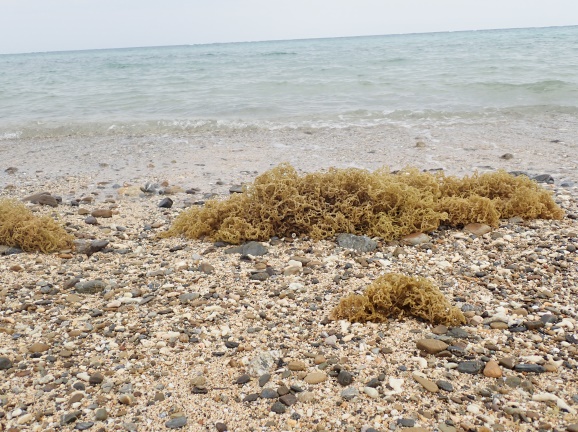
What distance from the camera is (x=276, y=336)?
2959 millimetres

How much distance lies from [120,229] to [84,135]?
20.3 feet

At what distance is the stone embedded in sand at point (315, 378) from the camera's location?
2543mm

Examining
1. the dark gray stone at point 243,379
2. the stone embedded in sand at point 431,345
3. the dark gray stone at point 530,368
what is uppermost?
the stone embedded in sand at point 431,345

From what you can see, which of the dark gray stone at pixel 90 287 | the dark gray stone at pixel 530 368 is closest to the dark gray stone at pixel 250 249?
the dark gray stone at pixel 90 287

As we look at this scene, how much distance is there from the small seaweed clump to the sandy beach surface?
0.12 metres

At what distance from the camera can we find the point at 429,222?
4402mm

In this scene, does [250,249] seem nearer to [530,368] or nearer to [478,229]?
[478,229]

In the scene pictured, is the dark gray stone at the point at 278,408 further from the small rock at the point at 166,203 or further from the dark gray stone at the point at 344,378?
the small rock at the point at 166,203

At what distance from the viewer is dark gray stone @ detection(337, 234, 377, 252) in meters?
4.09

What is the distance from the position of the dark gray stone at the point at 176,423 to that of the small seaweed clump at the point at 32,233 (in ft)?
8.29

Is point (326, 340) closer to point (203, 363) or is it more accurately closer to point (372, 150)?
point (203, 363)

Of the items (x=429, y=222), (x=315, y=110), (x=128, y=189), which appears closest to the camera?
(x=429, y=222)

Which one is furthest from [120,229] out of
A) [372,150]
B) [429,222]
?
[372,150]

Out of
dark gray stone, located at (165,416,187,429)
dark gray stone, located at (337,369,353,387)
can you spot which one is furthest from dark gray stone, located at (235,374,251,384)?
dark gray stone, located at (337,369,353,387)
